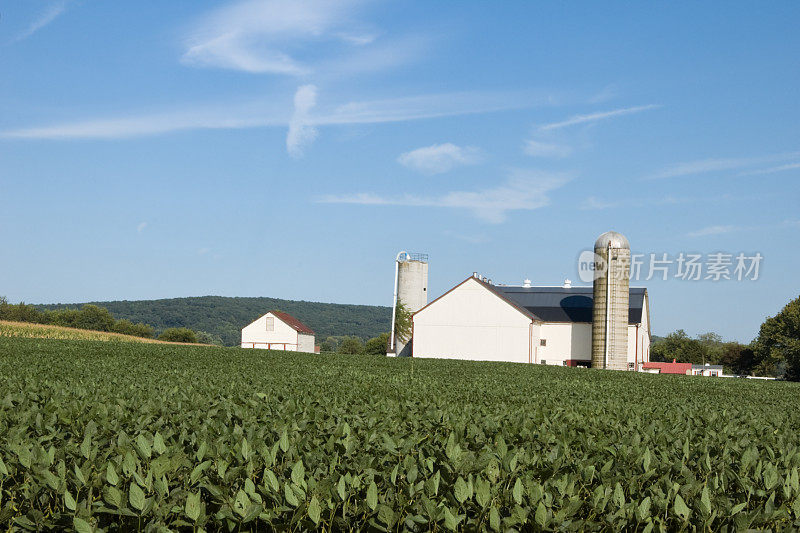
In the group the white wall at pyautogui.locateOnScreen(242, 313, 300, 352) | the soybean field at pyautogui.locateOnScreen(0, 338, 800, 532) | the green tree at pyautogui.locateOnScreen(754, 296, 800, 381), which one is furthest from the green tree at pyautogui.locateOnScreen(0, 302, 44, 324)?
the soybean field at pyautogui.locateOnScreen(0, 338, 800, 532)

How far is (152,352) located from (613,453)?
3288 cm

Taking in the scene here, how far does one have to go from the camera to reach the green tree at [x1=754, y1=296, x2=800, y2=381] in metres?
71.2

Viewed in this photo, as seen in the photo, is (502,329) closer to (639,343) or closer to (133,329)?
(639,343)

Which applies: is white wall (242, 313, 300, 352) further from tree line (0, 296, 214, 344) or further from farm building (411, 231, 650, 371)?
tree line (0, 296, 214, 344)

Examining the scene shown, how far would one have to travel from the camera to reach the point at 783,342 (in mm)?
74188

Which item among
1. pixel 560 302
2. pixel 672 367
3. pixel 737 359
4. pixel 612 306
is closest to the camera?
pixel 612 306

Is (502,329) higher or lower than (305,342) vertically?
higher

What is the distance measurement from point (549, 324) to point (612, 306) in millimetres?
7601

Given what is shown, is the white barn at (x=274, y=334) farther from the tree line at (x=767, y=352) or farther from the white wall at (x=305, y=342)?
the tree line at (x=767, y=352)

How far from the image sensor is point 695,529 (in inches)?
157

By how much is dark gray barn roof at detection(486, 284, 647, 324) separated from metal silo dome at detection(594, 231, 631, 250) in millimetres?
6762

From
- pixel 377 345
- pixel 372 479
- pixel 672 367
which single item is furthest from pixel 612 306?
pixel 377 345

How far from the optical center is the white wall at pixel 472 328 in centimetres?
5841

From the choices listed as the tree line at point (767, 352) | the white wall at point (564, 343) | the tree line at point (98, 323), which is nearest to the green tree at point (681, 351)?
the tree line at point (767, 352)
